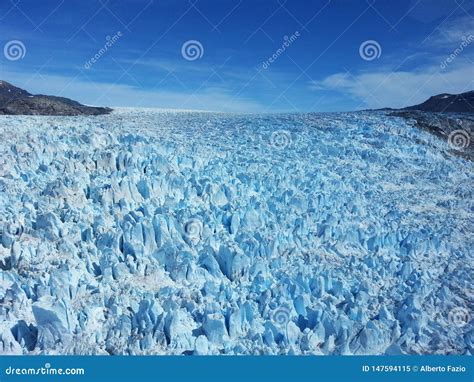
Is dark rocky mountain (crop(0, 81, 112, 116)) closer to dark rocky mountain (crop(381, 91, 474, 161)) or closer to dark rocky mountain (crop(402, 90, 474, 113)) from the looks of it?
dark rocky mountain (crop(402, 90, 474, 113))

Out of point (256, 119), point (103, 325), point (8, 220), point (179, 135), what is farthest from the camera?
point (256, 119)

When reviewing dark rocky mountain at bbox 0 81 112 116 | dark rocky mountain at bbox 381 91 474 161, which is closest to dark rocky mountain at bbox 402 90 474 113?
dark rocky mountain at bbox 381 91 474 161

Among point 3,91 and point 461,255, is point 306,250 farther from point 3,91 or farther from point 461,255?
point 3,91

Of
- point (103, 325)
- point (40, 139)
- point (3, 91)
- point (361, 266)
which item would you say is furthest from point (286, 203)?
point (3, 91)

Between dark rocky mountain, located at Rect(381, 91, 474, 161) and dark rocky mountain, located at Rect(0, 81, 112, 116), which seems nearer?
dark rocky mountain, located at Rect(0, 81, 112, 116)

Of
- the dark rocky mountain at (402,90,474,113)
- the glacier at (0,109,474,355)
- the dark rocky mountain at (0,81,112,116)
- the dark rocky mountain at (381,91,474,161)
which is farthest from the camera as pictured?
the dark rocky mountain at (381,91,474,161)

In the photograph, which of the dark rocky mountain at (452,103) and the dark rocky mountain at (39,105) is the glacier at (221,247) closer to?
the dark rocky mountain at (39,105)

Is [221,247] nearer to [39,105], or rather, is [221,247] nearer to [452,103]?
[452,103]
